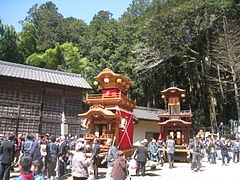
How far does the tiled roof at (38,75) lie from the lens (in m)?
20.3

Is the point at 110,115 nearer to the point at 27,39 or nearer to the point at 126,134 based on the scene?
the point at 126,134

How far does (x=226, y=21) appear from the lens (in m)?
27.9

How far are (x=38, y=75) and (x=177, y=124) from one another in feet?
35.7

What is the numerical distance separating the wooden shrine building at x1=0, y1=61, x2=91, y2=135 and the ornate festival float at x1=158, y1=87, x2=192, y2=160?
6.68 meters

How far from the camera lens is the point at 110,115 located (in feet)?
56.4

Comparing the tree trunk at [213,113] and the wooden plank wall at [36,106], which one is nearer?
the wooden plank wall at [36,106]

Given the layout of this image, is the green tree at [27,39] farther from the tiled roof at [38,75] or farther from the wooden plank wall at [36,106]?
the wooden plank wall at [36,106]

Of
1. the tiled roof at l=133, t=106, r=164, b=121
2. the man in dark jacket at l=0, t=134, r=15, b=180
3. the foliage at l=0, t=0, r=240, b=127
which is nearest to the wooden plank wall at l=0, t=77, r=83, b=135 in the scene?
the tiled roof at l=133, t=106, r=164, b=121

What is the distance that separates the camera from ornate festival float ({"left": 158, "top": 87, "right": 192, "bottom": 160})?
21406 mm

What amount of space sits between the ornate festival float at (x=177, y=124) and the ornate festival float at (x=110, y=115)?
3.78 meters

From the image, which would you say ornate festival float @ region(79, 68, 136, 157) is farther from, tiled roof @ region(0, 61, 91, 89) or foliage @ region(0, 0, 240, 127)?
foliage @ region(0, 0, 240, 127)

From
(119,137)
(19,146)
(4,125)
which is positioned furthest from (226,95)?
(19,146)

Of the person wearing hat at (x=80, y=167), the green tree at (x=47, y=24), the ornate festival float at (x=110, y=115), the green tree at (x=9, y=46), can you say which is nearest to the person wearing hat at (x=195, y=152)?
the ornate festival float at (x=110, y=115)

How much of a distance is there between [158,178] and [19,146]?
613cm
